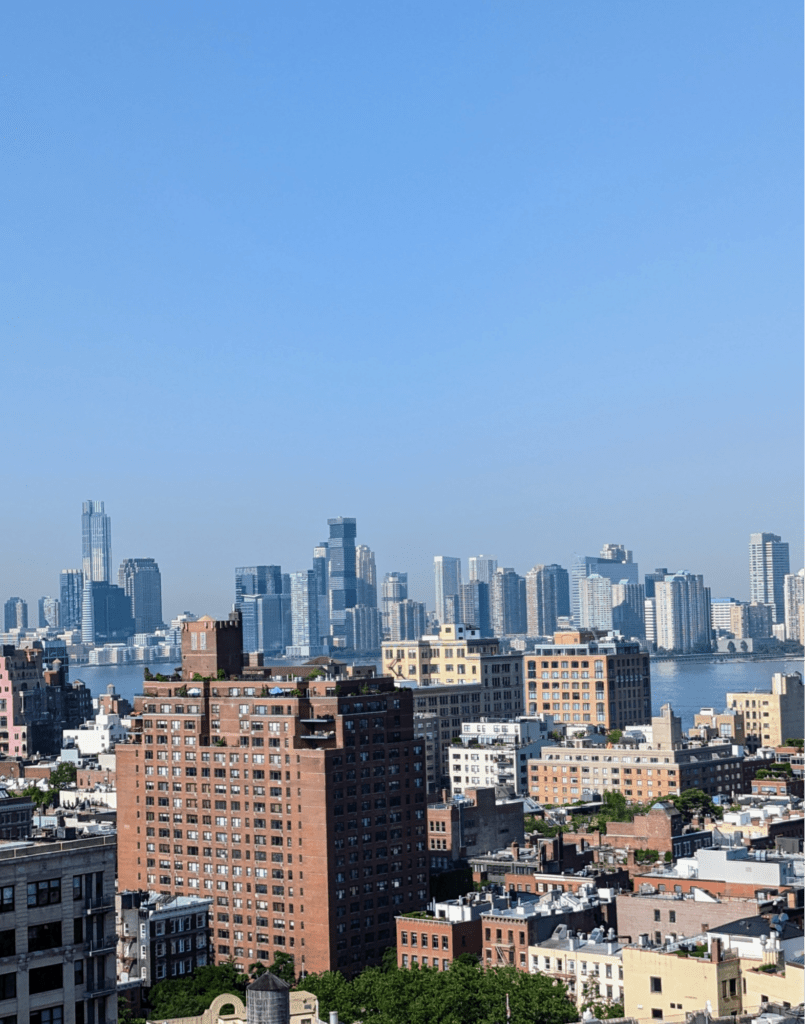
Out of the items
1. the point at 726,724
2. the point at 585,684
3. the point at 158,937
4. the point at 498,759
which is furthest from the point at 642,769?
the point at 158,937

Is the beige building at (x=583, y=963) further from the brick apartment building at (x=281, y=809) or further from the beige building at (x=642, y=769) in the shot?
the beige building at (x=642, y=769)

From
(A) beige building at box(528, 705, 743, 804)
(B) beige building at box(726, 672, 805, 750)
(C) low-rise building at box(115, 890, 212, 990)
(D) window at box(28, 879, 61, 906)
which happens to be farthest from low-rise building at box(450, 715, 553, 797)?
(D) window at box(28, 879, 61, 906)

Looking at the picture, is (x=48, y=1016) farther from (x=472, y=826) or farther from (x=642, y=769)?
(x=642, y=769)

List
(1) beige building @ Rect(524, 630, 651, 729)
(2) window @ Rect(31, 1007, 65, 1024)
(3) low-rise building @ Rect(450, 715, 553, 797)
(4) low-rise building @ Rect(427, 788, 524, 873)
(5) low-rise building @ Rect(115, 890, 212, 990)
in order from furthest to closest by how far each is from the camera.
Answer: (1) beige building @ Rect(524, 630, 651, 729) < (3) low-rise building @ Rect(450, 715, 553, 797) < (4) low-rise building @ Rect(427, 788, 524, 873) < (5) low-rise building @ Rect(115, 890, 212, 990) < (2) window @ Rect(31, 1007, 65, 1024)

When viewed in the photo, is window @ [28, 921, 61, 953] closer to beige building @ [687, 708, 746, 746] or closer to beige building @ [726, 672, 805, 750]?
beige building @ [687, 708, 746, 746]

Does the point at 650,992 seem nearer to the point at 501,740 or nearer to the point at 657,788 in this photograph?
the point at 657,788

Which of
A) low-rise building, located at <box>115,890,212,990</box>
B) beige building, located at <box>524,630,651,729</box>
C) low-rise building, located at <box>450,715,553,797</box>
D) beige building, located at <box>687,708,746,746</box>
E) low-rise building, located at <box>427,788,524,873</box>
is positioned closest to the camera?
low-rise building, located at <box>115,890,212,990</box>

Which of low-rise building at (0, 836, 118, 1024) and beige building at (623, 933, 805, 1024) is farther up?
low-rise building at (0, 836, 118, 1024)
